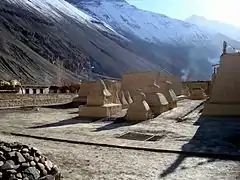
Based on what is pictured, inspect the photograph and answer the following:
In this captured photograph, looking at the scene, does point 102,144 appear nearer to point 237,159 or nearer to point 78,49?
point 237,159

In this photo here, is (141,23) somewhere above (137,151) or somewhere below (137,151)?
above

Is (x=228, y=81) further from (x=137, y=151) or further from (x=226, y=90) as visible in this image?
(x=137, y=151)

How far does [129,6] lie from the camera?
549 feet

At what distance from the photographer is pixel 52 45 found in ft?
227

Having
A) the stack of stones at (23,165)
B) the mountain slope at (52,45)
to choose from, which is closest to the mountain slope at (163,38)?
the mountain slope at (52,45)

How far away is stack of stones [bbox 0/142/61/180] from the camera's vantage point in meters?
5.48

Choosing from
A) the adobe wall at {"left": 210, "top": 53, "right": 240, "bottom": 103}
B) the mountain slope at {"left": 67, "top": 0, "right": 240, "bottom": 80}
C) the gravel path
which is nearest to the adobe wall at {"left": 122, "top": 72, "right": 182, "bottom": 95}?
the adobe wall at {"left": 210, "top": 53, "right": 240, "bottom": 103}

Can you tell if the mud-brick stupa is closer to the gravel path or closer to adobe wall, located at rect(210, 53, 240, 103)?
adobe wall, located at rect(210, 53, 240, 103)

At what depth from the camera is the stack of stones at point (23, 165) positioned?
5.48m

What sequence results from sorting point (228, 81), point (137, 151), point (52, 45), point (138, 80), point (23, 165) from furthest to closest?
1. point (52, 45)
2. point (138, 80)
3. point (228, 81)
4. point (137, 151)
5. point (23, 165)

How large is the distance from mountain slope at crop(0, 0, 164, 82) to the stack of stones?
43.5 m

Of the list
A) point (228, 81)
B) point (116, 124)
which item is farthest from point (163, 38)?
point (116, 124)

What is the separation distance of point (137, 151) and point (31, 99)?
1687 centimetres

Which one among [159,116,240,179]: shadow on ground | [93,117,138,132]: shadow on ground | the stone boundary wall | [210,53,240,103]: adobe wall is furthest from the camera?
the stone boundary wall
